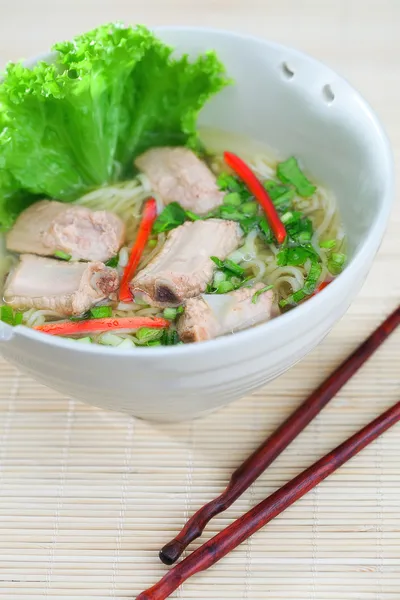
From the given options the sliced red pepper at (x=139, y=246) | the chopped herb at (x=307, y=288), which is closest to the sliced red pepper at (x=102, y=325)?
the sliced red pepper at (x=139, y=246)

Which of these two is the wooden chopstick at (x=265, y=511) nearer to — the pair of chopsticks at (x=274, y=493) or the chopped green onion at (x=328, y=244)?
the pair of chopsticks at (x=274, y=493)

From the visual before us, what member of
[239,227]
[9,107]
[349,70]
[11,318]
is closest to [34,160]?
[9,107]

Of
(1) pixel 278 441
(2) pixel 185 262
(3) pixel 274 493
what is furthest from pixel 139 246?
(3) pixel 274 493

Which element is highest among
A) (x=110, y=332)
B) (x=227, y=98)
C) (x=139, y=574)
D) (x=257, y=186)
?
(x=227, y=98)

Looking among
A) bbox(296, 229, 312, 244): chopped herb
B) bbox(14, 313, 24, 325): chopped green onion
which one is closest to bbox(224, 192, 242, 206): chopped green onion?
bbox(296, 229, 312, 244): chopped herb

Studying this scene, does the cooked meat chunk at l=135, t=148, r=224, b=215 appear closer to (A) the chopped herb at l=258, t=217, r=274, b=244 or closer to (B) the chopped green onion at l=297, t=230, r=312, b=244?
(A) the chopped herb at l=258, t=217, r=274, b=244

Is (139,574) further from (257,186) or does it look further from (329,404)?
(257,186)
